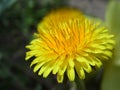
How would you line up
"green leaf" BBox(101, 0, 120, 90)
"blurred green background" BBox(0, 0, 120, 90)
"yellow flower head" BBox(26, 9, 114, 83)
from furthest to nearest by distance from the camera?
"blurred green background" BBox(0, 0, 120, 90) < "green leaf" BBox(101, 0, 120, 90) < "yellow flower head" BBox(26, 9, 114, 83)

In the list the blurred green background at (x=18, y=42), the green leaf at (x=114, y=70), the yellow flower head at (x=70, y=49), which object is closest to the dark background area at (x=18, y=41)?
the blurred green background at (x=18, y=42)

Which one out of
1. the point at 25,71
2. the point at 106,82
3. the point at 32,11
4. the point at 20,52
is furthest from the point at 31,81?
the point at 106,82

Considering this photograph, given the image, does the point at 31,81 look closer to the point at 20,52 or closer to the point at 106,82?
the point at 20,52

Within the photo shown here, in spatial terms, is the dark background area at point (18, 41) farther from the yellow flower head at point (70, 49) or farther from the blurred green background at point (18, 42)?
the yellow flower head at point (70, 49)

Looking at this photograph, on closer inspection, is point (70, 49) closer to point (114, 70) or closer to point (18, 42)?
point (114, 70)

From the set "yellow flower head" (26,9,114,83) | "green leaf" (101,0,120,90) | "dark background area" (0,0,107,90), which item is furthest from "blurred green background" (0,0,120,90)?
"yellow flower head" (26,9,114,83)

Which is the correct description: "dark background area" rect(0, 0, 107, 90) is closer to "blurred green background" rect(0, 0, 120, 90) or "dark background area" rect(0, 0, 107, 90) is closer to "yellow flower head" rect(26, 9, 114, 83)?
"blurred green background" rect(0, 0, 120, 90)
